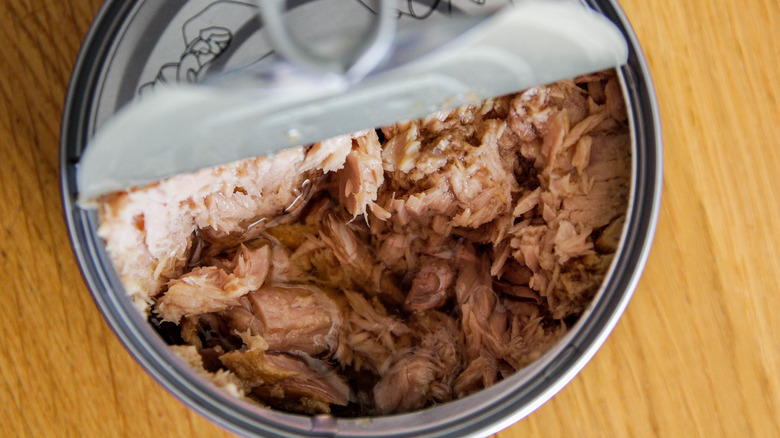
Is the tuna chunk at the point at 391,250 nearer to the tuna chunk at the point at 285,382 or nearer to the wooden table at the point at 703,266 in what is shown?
the tuna chunk at the point at 285,382

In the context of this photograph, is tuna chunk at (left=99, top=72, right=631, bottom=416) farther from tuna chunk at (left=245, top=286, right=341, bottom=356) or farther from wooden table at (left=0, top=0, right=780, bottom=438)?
wooden table at (left=0, top=0, right=780, bottom=438)

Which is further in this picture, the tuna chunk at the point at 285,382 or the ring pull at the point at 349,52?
the tuna chunk at the point at 285,382

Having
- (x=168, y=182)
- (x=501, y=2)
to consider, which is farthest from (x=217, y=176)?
(x=501, y=2)

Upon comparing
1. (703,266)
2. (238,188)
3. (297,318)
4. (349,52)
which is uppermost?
(349,52)

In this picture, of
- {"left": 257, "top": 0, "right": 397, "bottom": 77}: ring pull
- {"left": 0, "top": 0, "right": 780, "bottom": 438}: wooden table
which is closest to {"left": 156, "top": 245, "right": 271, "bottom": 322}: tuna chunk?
{"left": 0, "top": 0, "right": 780, "bottom": 438}: wooden table

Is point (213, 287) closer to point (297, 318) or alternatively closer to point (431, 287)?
point (297, 318)

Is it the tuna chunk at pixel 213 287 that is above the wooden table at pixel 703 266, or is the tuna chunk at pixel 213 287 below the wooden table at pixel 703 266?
above

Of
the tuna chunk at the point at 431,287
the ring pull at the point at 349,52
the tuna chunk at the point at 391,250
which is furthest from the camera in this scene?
the tuna chunk at the point at 431,287

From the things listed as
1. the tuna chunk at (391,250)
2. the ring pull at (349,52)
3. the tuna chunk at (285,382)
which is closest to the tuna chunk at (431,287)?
the tuna chunk at (391,250)

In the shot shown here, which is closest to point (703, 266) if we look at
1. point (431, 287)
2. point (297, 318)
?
point (431, 287)
